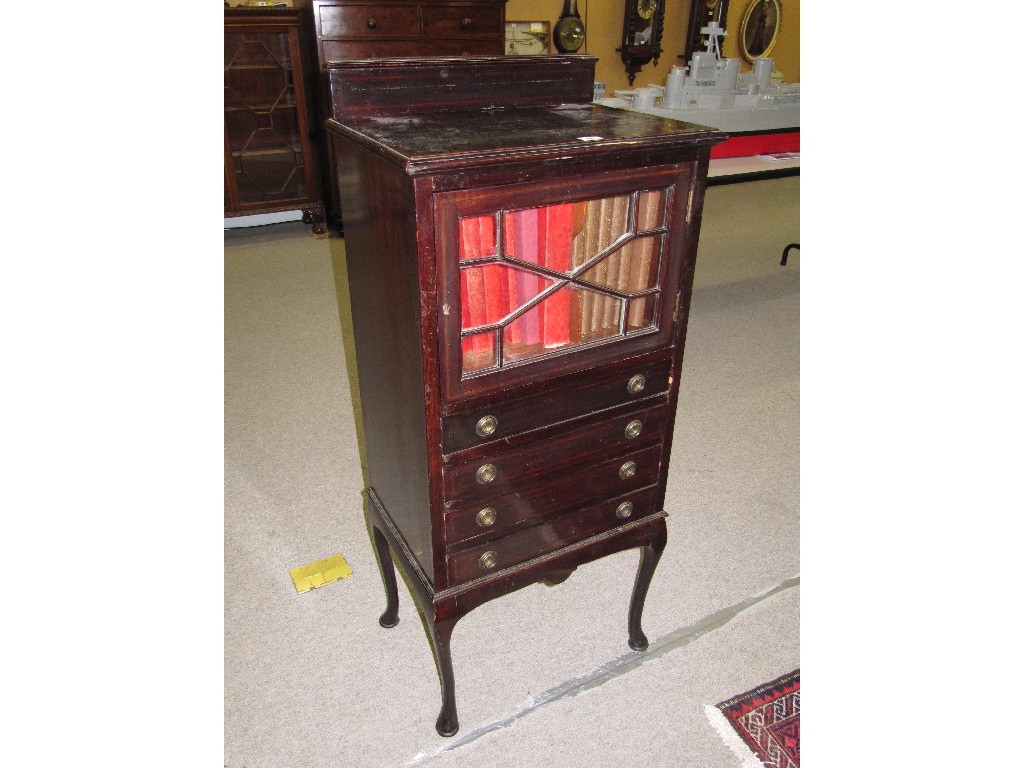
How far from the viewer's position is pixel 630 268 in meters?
1.22

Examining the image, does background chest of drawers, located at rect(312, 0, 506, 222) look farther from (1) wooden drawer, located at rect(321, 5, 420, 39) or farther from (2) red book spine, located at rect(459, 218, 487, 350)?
(2) red book spine, located at rect(459, 218, 487, 350)

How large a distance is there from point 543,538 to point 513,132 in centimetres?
76

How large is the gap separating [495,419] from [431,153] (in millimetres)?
456

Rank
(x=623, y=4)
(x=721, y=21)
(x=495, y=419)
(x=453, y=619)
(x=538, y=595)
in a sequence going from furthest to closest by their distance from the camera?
(x=721, y=21), (x=623, y=4), (x=538, y=595), (x=453, y=619), (x=495, y=419)

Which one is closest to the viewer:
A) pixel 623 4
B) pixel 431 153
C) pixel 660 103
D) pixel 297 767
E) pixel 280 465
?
pixel 431 153

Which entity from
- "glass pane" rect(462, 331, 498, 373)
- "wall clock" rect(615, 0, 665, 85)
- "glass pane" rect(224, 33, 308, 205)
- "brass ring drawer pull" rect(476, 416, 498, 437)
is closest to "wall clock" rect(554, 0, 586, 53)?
"wall clock" rect(615, 0, 665, 85)

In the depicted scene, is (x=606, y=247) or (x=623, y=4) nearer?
(x=606, y=247)

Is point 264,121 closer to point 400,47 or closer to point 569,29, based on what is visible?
point 400,47

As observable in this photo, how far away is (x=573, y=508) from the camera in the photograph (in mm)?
1352

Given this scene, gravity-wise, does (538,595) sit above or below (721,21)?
below

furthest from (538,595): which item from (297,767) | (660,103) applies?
(660,103)

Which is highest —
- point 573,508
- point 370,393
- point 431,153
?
point 431,153

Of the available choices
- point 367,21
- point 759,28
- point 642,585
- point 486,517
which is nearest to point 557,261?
point 486,517

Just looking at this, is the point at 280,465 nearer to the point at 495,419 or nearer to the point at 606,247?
the point at 495,419
